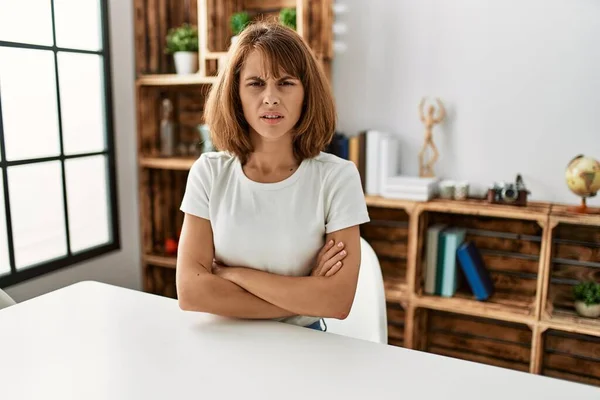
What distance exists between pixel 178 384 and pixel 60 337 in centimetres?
36

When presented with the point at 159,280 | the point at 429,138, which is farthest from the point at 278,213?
the point at 159,280

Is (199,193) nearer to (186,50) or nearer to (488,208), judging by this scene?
(488,208)

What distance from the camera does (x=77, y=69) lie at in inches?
97.0

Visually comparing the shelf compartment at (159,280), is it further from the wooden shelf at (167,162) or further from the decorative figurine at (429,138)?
the decorative figurine at (429,138)

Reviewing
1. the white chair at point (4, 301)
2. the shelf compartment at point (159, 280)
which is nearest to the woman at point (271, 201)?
the white chair at point (4, 301)

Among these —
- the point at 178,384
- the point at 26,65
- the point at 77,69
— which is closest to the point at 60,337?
the point at 178,384

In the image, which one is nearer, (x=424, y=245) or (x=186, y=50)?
(x=424, y=245)

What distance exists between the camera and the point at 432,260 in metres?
2.36

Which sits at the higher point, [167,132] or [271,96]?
[271,96]

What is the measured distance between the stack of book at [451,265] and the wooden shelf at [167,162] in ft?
3.92

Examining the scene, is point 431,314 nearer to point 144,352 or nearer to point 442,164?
point 442,164

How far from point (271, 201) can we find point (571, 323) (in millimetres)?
1412

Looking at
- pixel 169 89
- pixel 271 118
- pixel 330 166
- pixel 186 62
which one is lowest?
pixel 330 166

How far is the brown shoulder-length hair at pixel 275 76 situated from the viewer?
1.27 m
